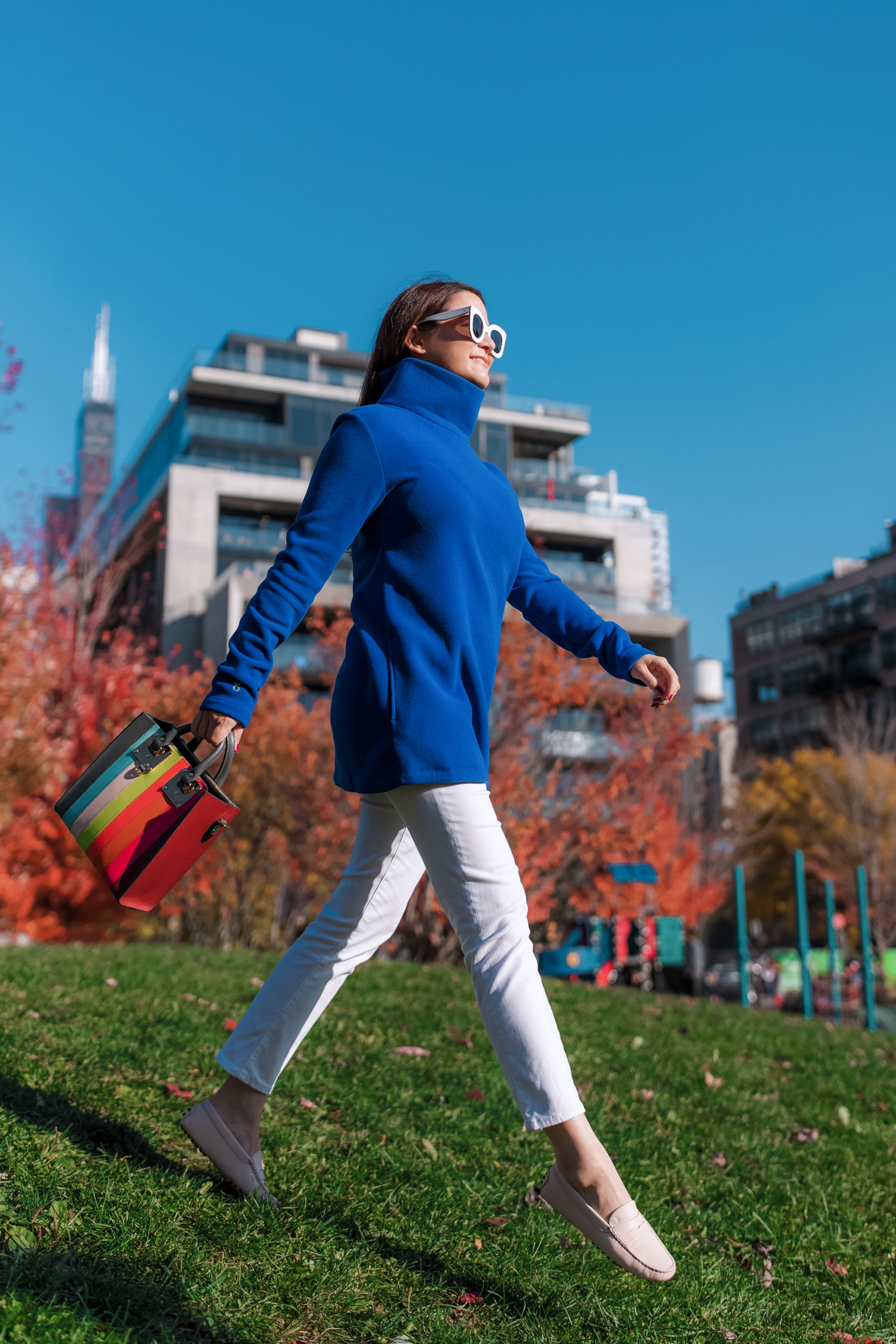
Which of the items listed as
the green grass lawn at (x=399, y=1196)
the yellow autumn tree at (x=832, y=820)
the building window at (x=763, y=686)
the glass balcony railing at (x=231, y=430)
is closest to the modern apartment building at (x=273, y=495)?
the glass balcony railing at (x=231, y=430)

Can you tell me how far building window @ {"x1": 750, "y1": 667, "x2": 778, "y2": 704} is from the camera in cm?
6419

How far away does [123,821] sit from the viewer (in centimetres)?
226

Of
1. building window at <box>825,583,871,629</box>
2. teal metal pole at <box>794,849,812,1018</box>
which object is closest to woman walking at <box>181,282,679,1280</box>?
teal metal pole at <box>794,849,812,1018</box>

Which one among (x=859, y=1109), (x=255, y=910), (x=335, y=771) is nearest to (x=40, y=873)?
(x=255, y=910)

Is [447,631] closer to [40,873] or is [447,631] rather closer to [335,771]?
[335,771]

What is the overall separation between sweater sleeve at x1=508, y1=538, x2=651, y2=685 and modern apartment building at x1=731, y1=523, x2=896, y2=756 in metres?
49.1

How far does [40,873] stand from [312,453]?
3380cm

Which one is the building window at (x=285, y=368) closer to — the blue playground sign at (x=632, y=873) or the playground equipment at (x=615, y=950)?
the playground equipment at (x=615, y=950)

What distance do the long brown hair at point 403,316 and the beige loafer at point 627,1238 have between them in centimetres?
188

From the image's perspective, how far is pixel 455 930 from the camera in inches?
89.5

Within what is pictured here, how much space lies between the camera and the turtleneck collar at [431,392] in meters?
2.56

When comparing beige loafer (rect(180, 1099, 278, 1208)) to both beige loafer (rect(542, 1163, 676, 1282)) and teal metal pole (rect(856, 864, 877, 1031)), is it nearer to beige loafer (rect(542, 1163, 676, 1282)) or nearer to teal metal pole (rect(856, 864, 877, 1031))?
beige loafer (rect(542, 1163, 676, 1282))

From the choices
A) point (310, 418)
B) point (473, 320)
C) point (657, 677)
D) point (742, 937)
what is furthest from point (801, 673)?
point (473, 320)

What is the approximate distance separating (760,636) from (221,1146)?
66707 mm
